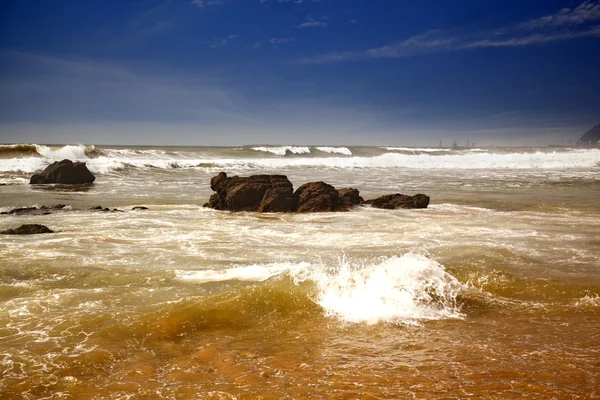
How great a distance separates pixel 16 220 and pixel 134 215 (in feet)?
9.50

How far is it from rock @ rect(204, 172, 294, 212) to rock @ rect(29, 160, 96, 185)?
470 inches

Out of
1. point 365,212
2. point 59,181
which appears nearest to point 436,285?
point 365,212

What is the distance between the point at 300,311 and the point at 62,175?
71.0 feet

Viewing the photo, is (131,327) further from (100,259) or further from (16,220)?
(16,220)

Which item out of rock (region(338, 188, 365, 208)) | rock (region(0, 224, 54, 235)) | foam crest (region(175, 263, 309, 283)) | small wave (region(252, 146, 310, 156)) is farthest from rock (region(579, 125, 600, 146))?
rock (region(0, 224, 54, 235))

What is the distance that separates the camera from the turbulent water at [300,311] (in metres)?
3.51

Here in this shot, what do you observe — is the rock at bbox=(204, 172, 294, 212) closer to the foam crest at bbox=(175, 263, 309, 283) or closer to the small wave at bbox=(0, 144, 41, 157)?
the foam crest at bbox=(175, 263, 309, 283)

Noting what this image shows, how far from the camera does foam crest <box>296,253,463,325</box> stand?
518 cm

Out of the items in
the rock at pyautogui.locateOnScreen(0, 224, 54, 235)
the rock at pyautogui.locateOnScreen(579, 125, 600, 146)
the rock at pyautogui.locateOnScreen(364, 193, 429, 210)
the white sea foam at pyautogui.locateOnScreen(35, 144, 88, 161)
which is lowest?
the rock at pyautogui.locateOnScreen(0, 224, 54, 235)

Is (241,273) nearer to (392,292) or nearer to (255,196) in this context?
(392,292)

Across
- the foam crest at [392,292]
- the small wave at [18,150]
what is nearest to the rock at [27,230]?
the foam crest at [392,292]

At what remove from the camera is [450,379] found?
3434 millimetres

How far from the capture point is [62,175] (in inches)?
913

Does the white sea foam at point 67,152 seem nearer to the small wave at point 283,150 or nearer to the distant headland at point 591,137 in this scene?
the small wave at point 283,150
